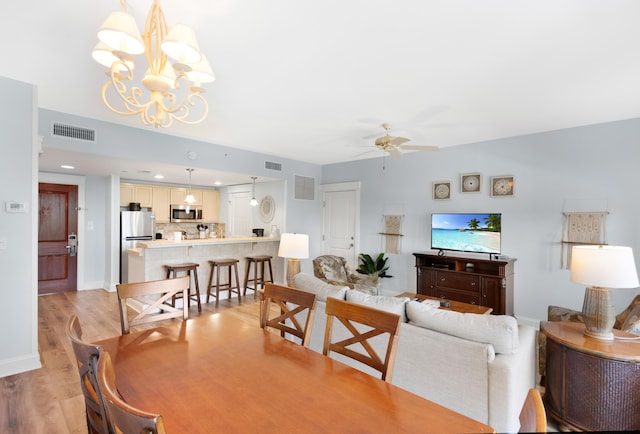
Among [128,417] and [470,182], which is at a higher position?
[470,182]

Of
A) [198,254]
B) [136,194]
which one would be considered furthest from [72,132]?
[136,194]

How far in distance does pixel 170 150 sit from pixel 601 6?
15.1 feet

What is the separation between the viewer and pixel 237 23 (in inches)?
77.5

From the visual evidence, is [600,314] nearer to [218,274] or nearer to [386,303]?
[386,303]

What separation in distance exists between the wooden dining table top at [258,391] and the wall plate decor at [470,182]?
4.17 metres

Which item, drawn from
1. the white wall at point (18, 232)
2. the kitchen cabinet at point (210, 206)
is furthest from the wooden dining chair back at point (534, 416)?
the kitchen cabinet at point (210, 206)

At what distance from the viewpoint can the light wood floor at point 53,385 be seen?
2164 millimetres

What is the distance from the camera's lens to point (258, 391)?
1223 millimetres

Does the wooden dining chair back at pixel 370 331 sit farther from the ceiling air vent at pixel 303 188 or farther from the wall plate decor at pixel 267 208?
the wall plate decor at pixel 267 208

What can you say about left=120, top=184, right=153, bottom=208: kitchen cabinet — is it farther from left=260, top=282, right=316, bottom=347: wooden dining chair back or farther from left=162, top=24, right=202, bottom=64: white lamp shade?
left=162, top=24, right=202, bottom=64: white lamp shade

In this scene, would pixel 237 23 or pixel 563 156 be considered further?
pixel 563 156

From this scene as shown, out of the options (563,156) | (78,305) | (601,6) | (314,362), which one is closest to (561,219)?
(563,156)

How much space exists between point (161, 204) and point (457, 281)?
253 inches

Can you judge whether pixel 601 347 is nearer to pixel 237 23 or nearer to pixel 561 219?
pixel 561 219
